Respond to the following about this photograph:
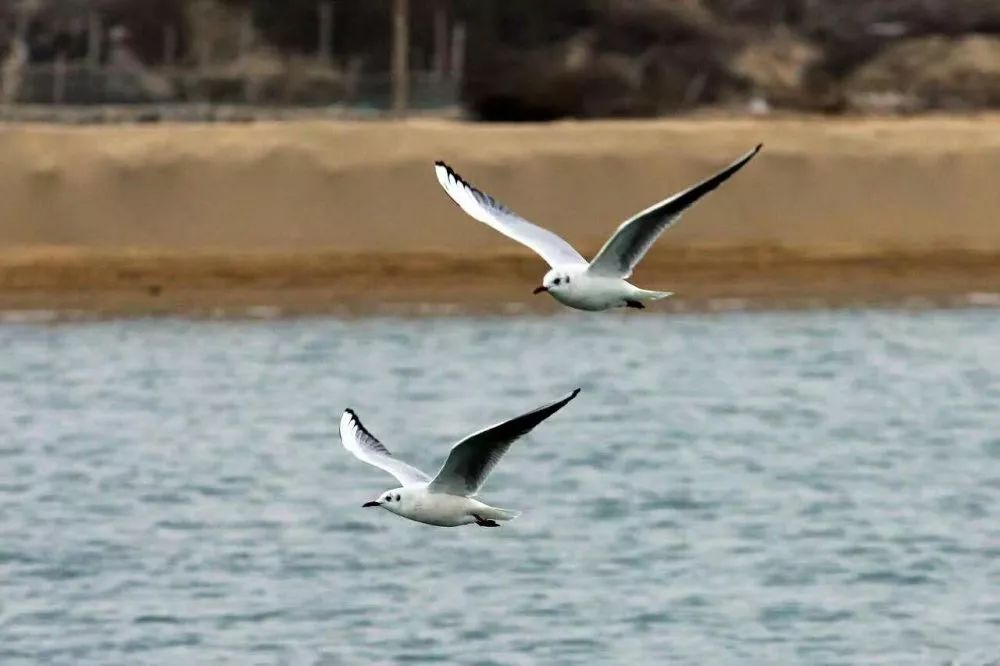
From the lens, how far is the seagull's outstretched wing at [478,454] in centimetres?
1350

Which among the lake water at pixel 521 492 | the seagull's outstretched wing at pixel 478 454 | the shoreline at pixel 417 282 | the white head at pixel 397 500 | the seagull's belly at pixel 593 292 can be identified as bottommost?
the lake water at pixel 521 492

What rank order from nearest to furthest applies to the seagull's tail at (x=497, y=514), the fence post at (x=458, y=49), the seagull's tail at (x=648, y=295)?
the seagull's tail at (x=497, y=514), the seagull's tail at (x=648, y=295), the fence post at (x=458, y=49)

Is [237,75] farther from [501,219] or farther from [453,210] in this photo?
[501,219]

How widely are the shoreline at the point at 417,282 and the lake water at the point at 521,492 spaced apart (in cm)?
29

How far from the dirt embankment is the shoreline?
0.11 feet

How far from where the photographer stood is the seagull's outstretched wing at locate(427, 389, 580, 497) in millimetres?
13500

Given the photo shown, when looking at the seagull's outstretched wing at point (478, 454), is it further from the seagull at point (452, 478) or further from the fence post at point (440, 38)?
the fence post at point (440, 38)

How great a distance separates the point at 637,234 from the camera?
587 inches

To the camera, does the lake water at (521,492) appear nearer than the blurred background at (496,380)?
Yes

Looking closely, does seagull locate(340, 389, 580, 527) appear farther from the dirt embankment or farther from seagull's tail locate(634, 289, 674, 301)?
the dirt embankment

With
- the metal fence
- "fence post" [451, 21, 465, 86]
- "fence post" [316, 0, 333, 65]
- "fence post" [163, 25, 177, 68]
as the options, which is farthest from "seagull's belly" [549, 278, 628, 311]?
"fence post" [163, 25, 177, 68]

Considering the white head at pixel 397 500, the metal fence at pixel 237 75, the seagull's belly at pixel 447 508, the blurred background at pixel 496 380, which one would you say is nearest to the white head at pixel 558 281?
the seagull's belly at pixel 447 508

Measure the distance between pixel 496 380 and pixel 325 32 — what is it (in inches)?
1419

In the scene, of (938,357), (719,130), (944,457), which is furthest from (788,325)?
(944,457)
